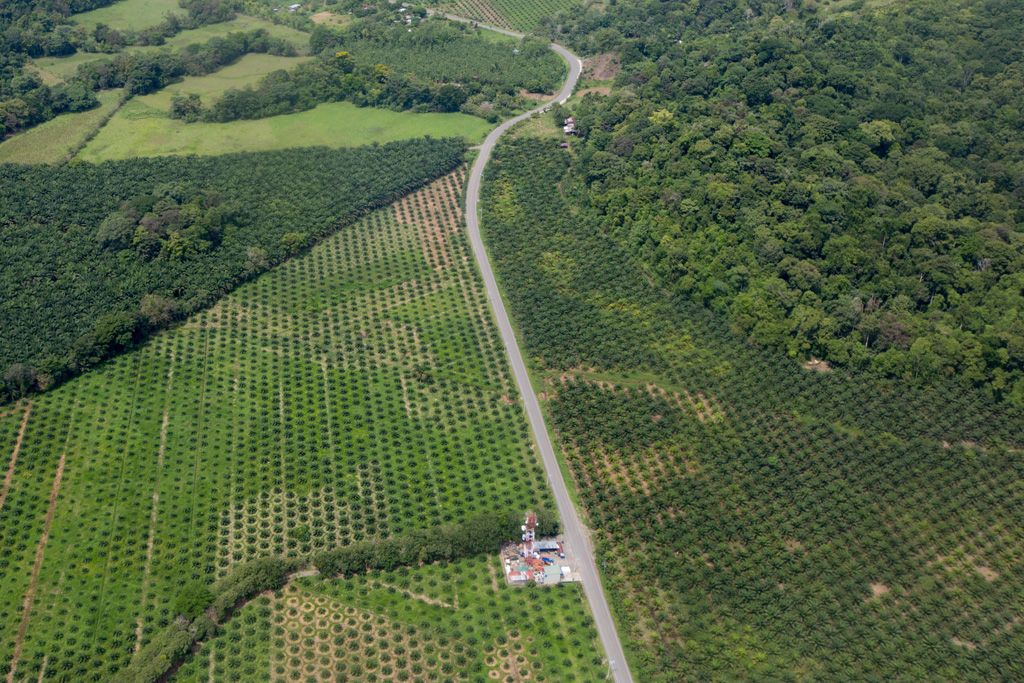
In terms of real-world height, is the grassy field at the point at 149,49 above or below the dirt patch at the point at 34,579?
above

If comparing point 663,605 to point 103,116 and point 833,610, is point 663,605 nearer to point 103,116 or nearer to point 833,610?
point 833,610


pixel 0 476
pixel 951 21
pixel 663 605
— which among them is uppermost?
pixel 951 21

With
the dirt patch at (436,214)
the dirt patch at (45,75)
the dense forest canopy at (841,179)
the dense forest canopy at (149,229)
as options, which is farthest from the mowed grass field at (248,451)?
the dirt patch at (45,75)

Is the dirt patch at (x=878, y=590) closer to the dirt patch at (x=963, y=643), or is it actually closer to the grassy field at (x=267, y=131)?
the dirt patch at (x=963, y=643)

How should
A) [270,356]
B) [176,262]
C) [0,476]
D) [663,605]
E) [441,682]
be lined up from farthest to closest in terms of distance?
1. [176,262]
2. [270,356]
3. [0,476]
4. [663,605]
5. [441,682]

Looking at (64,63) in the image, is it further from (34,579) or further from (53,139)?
(34,579)

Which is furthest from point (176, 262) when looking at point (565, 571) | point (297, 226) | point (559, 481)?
point (565, 571)

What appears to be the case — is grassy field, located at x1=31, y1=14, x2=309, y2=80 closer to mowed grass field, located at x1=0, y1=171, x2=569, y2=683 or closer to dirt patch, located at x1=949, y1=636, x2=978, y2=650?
mowed grass field, located at x1=0, y1=171, x2=569, y2=683
